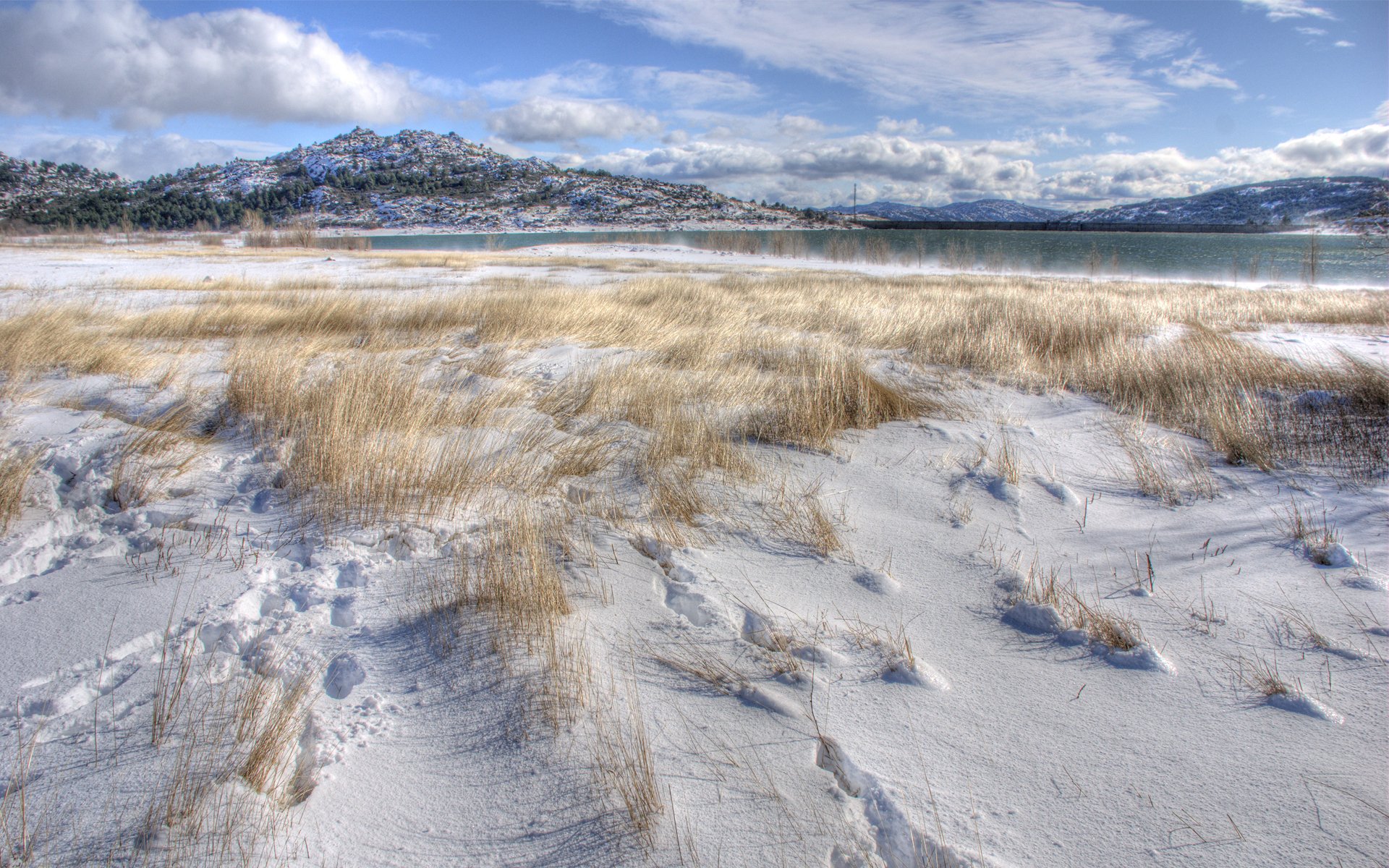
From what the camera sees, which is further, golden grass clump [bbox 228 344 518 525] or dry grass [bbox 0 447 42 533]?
golden grass clump [bbox 228 344 518 525]

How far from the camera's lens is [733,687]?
1987 mm

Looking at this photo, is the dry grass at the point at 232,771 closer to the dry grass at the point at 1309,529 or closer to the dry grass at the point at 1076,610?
the dry grass at the point at 1076,610

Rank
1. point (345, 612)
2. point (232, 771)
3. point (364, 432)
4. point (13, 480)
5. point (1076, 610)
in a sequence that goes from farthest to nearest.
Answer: point (364, 432) → point (13, 480) → point (1076, 610) → point (345, 612) → point (232, 771)

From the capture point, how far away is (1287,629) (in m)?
2.32

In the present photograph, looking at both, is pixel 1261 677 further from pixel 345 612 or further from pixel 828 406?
pixel 345 612

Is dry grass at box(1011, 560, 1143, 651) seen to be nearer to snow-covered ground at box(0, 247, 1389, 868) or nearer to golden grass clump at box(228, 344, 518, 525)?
snow-covered ground at box(0, 247, 1389, 868)

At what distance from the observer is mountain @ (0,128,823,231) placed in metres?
74.2

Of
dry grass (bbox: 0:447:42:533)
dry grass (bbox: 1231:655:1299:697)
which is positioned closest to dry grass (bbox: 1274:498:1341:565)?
dry grass (bbox: 1231:655:1299:697)

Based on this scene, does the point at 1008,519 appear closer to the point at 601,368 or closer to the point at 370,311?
the point at 601,368

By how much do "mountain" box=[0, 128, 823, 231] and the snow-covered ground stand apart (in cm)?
7524

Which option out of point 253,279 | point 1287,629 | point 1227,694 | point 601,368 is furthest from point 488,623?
point 253,279

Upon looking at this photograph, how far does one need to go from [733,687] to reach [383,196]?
4726 inches

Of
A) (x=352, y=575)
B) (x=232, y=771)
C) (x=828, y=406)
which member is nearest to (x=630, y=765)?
(x=232, y=771)

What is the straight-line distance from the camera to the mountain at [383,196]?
74.2 meters
